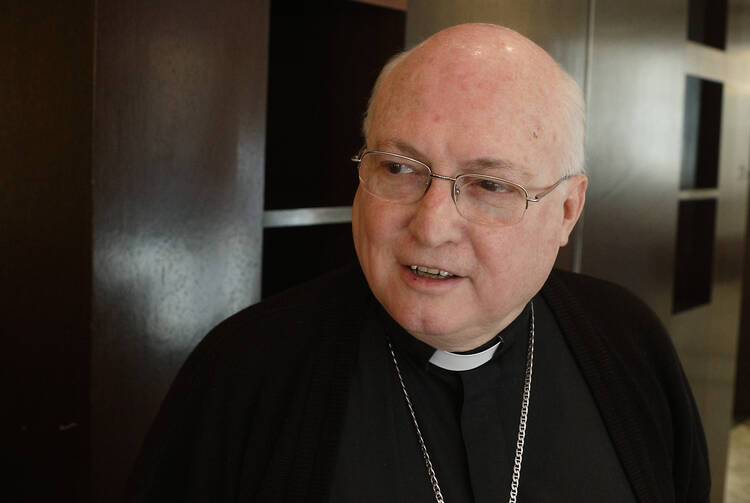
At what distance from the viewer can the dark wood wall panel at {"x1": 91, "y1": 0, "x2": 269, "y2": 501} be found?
4.93 ft

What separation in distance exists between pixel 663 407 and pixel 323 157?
106cm

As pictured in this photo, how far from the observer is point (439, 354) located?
1354mm

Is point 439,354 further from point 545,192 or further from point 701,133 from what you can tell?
point 701,133

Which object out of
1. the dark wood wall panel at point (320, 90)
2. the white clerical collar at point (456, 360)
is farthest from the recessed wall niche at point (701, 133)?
the white clerical collar at point (456, 360)

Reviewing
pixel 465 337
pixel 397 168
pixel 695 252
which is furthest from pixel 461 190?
pixel 695 252

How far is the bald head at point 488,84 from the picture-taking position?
3.89 ft

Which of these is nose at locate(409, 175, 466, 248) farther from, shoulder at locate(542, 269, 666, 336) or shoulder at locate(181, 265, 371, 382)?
shoulder at locate(542, 269, 666, 336)

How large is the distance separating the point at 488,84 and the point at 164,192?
69cm

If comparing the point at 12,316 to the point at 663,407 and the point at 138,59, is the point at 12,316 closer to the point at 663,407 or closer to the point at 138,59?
the point at 138,59

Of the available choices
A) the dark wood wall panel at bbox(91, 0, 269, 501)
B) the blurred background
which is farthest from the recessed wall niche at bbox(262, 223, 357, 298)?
the dark wood wall panel at bbox(91, 0, 269, 501)

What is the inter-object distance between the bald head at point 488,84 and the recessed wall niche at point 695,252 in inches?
96.3

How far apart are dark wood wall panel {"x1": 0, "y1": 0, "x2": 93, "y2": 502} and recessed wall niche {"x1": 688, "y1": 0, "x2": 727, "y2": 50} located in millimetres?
2733

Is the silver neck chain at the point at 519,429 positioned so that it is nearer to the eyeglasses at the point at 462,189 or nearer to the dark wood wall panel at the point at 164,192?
the eyeglasses at the point at 462,189

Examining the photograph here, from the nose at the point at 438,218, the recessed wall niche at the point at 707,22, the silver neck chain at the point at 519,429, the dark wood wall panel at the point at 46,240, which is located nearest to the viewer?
the nose at the point at 438,218
